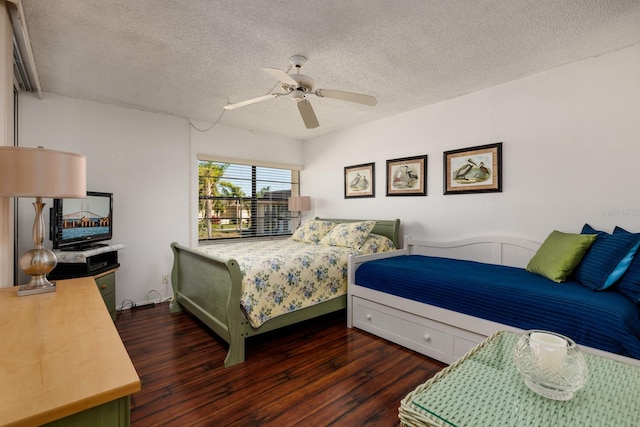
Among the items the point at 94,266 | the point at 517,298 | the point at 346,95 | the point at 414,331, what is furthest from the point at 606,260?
the point at 94,266

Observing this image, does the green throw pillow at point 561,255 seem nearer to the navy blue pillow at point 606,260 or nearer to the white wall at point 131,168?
the navy blue pillow at point 606,260

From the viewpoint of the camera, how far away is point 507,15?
1925 millimetres

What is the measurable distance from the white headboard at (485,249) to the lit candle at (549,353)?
2.12 metres

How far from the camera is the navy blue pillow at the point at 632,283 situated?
173 cm

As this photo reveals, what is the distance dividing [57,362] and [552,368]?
4.51 ft

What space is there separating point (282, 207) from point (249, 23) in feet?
11.2

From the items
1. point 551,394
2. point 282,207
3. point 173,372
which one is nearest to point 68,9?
point 173,372

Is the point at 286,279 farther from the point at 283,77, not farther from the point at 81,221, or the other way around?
the point at 81,221

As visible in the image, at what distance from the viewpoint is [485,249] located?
3053 millimetres

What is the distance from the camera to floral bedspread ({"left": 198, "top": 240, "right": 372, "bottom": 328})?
246cm

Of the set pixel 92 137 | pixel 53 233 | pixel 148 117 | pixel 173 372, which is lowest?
pixel 173 372

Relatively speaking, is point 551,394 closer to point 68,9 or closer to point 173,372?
point 173,372

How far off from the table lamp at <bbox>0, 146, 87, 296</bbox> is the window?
2.72 metres

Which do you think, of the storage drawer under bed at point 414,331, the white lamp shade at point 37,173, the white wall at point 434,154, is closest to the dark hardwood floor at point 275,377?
the storage drawer under bed at point 414,331
